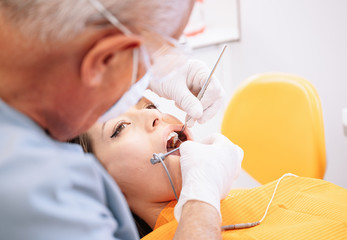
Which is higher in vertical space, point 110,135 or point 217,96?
point 217,96

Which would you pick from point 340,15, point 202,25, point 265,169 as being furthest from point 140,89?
point 202,25

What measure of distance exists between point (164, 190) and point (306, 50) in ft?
5.02

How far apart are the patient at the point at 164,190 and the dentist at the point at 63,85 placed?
0.48m

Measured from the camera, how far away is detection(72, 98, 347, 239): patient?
1123 millimetres

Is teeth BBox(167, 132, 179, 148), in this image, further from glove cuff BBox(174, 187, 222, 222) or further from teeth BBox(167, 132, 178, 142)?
glove cuff BBox(174, 187, 222, 222)

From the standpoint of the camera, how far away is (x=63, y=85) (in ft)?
2.05

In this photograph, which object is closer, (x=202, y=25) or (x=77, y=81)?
(x=77, y=81)

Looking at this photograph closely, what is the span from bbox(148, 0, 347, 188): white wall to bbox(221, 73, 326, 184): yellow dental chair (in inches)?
24.7

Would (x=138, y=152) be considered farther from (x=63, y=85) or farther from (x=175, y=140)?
(x=63, y=85)

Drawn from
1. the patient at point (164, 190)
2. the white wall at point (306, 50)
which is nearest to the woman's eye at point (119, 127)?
the patient at point (164, 190)

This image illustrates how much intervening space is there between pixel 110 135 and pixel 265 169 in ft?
2.76

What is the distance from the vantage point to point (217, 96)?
4.49 ft

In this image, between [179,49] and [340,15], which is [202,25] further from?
[179,49]

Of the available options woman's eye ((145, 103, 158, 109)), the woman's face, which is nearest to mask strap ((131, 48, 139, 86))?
the woman's face
